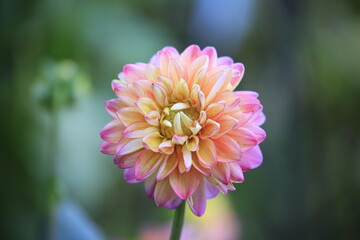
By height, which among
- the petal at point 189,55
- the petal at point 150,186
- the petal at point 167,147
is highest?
the petal at point 189,55

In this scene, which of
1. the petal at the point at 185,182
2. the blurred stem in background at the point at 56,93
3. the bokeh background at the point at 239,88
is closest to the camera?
the petal at the point at 185,182

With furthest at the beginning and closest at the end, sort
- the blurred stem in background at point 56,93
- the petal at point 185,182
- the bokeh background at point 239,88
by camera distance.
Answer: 1. the bokeh background at point 239,88
2. the blurred stem in background at point 56,93
3. the petal at point 185,182

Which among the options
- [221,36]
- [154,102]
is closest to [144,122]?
[154,102]

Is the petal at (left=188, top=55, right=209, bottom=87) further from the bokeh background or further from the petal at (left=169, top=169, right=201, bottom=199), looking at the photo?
the bokeh background

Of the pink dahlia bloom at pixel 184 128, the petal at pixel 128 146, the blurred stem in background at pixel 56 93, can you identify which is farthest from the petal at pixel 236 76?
the blurred stem in background at pixel 56 93

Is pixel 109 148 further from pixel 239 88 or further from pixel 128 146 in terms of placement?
pixel 239 88

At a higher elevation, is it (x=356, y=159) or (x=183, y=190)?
(x=356, y=159)

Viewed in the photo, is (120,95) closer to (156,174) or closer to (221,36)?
(156,174)

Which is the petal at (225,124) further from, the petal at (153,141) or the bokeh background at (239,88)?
the bokeh background at (239,88)

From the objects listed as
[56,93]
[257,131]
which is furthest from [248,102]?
[56,93]
